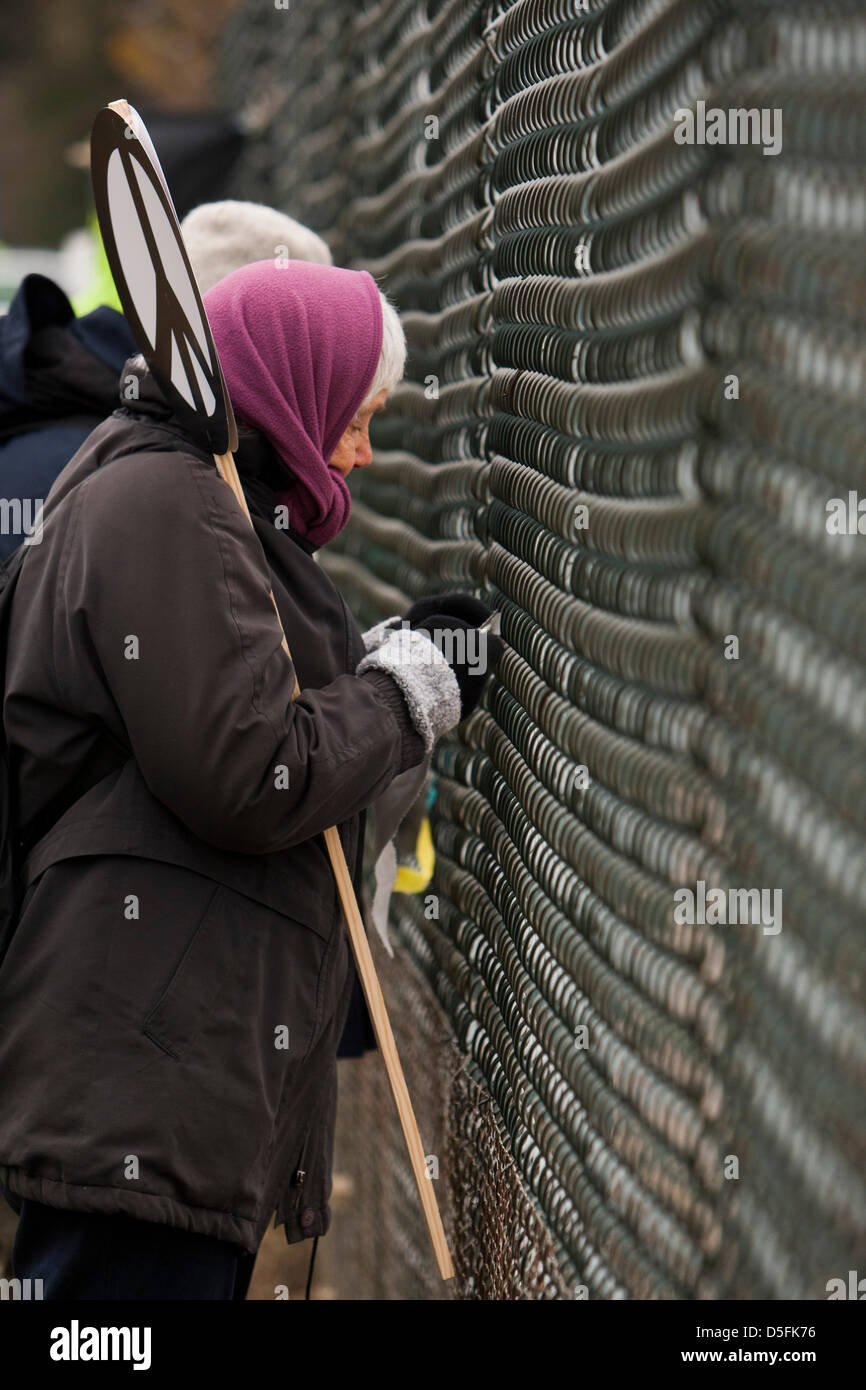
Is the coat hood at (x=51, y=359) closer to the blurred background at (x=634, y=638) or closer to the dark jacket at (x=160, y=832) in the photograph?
the blurred background at (x=634, y=638)

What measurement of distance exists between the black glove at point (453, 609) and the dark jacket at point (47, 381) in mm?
807

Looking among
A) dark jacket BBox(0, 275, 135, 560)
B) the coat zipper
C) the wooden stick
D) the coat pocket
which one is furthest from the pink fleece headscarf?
the coat zipper

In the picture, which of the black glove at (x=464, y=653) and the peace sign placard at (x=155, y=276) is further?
the black glove at (x=464, y=653)

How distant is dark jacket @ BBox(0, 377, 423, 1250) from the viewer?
7.17 feet

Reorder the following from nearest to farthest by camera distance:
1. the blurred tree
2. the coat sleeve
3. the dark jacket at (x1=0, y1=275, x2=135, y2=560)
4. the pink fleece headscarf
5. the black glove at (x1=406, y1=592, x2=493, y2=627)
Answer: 1. the coat sleeve
2. the pink fleece headscarf
3. the black glove at (x1=406, y1=592, x2=493, y2=627)
4. the dark jacket at (x1=0, y1=275, x2=135, y2=560)
5. the blurred tree

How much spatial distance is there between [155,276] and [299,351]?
0.23 meters

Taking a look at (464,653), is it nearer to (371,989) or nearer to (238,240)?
(371,989)

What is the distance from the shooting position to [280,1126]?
2490 mm

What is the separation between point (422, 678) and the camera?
2.49m

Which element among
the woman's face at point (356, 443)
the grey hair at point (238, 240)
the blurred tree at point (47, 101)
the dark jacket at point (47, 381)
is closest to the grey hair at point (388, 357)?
the woman's face at point (356, 443)

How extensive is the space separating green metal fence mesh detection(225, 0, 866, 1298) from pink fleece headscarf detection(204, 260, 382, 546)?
28cm

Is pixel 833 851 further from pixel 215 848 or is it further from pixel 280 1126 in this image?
pixel 280 1126

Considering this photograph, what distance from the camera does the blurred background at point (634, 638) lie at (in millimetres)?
1418

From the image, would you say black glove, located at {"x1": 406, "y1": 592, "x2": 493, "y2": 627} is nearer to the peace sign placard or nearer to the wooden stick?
the wooden stick
